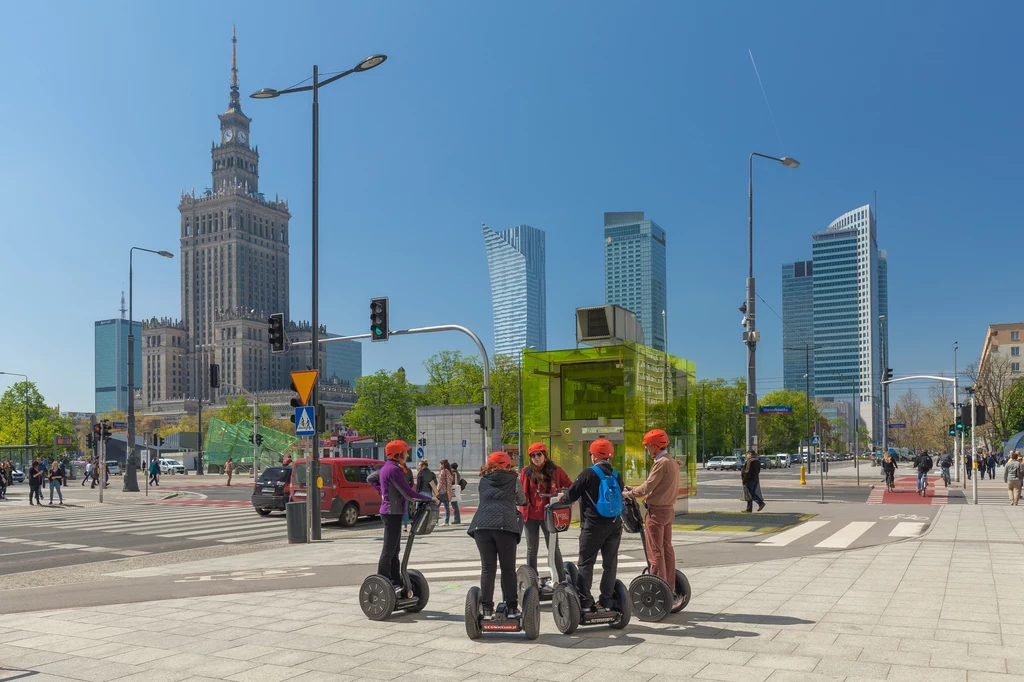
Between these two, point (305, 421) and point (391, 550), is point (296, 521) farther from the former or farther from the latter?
point (391, 550)

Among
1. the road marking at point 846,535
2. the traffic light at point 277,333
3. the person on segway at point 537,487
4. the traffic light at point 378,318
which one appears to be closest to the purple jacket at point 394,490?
the person on segway at point 537,487

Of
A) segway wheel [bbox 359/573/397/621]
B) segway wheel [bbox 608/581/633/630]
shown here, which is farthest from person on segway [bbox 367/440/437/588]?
segway wheel [bbox 608/581/633/630]

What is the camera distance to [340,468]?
21.1 metres

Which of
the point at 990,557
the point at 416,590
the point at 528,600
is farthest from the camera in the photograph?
the point at 990,557

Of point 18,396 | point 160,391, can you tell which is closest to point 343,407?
point 160,391

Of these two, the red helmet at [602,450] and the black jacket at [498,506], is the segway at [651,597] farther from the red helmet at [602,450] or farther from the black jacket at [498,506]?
the black jacket at [498,506]

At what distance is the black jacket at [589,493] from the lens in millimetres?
7641

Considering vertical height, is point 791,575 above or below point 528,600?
below

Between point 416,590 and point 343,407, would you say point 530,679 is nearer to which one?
point 416,590

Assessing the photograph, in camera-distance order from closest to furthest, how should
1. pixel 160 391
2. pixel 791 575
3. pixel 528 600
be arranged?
pixel 528 600 < pixel 791 575 < pixel 160 391

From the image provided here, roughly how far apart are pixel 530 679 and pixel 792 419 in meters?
112

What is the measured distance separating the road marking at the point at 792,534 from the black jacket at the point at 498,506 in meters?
9.16

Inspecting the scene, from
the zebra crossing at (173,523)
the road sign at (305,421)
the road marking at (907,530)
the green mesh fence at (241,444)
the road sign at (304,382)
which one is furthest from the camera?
the green mesh fence at (241,444)

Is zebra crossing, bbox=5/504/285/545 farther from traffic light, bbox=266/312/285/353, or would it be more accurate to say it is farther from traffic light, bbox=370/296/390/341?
traffic light, bbox=370/296/390/341
